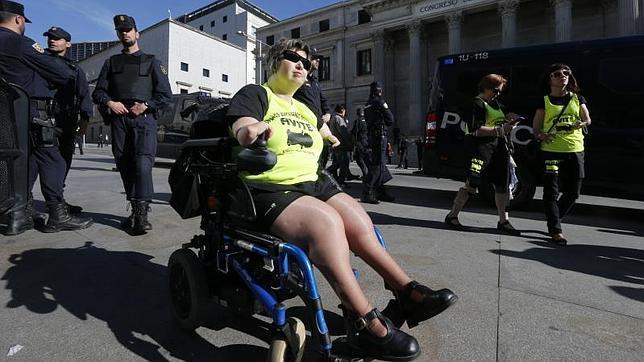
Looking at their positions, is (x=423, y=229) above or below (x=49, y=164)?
below

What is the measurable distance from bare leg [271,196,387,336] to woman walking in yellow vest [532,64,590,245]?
314 centimetres

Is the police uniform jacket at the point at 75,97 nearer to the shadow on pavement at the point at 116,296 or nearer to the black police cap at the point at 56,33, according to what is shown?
the black police cap at the point at 56,33

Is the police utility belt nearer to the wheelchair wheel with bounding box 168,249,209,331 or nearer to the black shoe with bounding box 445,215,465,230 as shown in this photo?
the wheelchair wheel with bounding box 168,249,209,331

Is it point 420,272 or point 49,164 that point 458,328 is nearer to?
point 420,272

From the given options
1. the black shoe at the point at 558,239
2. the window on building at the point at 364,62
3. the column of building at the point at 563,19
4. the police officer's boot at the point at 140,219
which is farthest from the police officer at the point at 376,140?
the window on building at the point at 364,62

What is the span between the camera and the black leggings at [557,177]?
3.92m

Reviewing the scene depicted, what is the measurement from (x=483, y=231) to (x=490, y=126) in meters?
1.13

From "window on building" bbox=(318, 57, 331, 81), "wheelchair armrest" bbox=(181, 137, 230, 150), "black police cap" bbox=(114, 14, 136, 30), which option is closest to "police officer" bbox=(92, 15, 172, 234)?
"black police cap" bbox=(114, 14, 136, 30)

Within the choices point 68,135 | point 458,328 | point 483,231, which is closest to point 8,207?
point 68,135

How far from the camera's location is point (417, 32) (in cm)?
3247

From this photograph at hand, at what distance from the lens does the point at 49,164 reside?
3.89 metres

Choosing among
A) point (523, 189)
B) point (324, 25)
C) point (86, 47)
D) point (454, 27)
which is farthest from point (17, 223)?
point (86, 47)

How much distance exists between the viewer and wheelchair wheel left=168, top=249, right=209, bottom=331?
1.88 metres

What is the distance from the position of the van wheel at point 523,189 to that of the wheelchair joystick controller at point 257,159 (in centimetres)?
499
